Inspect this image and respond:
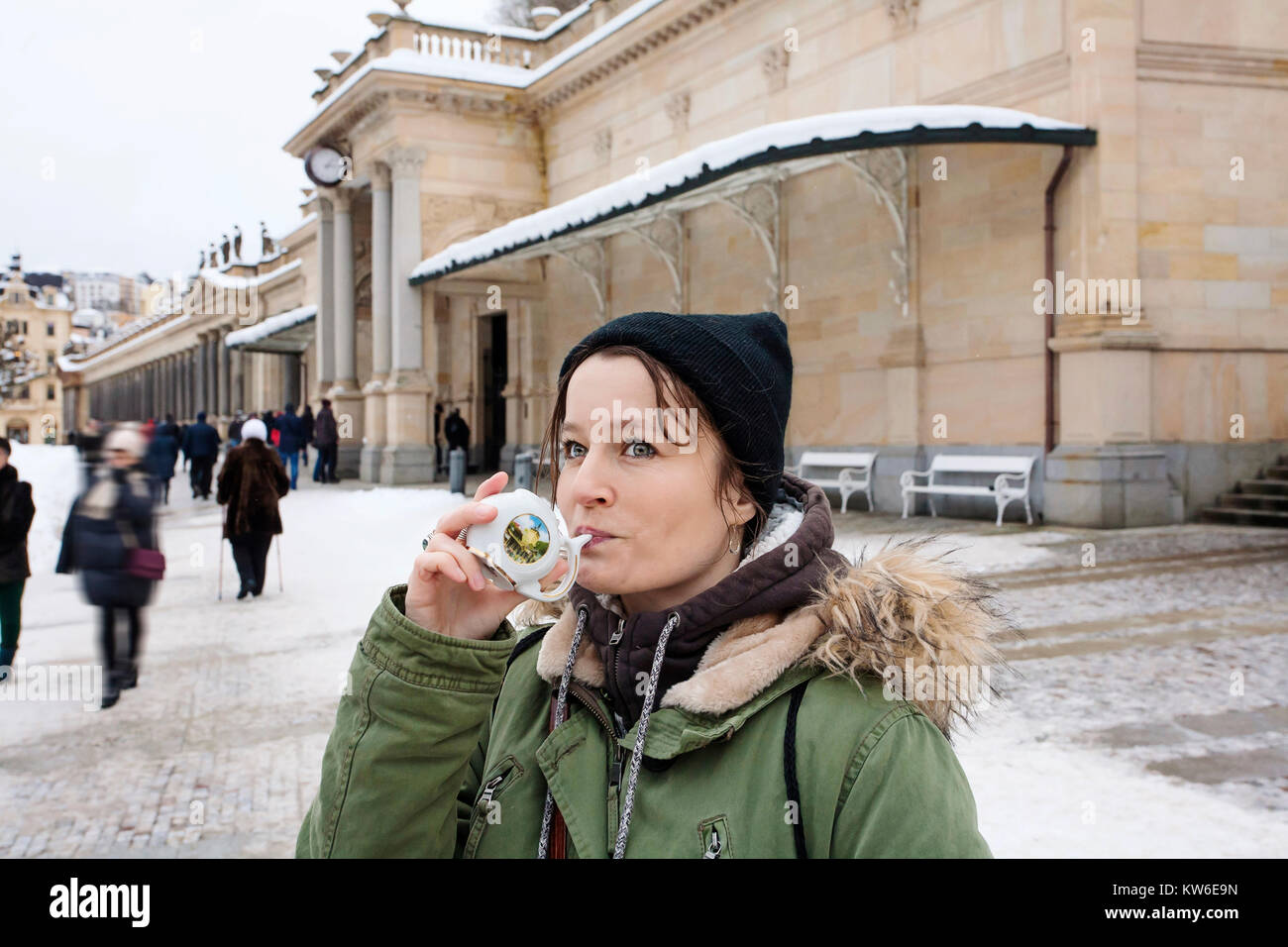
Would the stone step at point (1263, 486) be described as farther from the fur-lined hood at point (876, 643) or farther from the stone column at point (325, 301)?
the stone column at point (325, 301)

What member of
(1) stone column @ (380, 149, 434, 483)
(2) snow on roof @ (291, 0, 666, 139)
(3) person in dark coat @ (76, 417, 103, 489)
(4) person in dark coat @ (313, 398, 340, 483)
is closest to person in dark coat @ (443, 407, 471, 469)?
(1) stone column @ (380, 149, 434, 483)

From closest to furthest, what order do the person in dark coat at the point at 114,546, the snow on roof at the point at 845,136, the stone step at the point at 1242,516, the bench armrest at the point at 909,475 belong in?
1. the person in dark coat at the point at 114,546
2. the snow on roof at the point at 845,136
3. the stone step at the point at 1242,516
4. the bench armrest at the point at 909,475

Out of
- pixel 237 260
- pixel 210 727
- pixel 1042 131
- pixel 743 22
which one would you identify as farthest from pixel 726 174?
pixel 237 260

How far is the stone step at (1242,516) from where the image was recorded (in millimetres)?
13391

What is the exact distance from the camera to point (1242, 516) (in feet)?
45.1

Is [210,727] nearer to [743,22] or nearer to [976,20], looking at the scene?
[976,20]

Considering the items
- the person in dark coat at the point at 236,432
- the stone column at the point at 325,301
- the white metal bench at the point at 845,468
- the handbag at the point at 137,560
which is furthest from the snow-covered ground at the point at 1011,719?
the stone column at the point at 325,301

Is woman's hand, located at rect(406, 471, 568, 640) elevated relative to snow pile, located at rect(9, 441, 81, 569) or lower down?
elevated

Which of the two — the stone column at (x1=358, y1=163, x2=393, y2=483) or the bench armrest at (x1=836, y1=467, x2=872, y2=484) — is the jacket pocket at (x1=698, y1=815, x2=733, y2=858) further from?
the stone column at (x1=358, y1=163, x2=393, y2=483)

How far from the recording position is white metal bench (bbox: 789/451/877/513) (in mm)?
16891

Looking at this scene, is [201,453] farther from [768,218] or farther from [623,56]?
[768,218]

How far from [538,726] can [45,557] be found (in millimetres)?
15904

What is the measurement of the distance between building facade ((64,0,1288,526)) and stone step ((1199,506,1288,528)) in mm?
291

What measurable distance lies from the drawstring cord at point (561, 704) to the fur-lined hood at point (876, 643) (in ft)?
0.64
